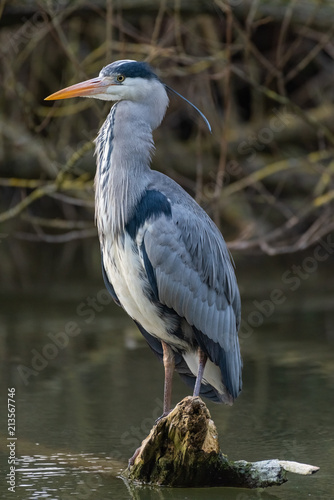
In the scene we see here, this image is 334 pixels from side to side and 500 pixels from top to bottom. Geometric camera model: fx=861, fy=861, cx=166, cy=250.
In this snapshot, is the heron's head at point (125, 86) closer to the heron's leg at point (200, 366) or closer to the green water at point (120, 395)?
the heron's leg at point (200, 366)

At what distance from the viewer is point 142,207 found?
4496 mm

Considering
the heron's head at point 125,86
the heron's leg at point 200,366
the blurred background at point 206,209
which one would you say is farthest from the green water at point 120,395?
the heron's head at point 125,86

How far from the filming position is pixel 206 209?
313 inches

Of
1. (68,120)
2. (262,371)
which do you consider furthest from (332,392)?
(68,120)

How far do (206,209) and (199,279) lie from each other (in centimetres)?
335

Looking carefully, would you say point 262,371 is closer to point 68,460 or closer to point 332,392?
point 332,392

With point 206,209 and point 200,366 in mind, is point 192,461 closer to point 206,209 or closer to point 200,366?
point 200,366

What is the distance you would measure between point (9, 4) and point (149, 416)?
453 cm

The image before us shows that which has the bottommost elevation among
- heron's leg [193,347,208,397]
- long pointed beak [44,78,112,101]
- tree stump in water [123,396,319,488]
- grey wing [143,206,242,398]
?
tree stump in water [123,396,319,488]

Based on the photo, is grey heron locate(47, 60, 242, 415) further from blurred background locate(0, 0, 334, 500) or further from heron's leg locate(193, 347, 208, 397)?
blurred background locate(0, 0, 334, 500)

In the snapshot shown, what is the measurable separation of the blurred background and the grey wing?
0.59 m

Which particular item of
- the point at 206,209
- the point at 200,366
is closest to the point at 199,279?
the point at 200,366

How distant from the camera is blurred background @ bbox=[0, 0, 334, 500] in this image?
5047 millimetres

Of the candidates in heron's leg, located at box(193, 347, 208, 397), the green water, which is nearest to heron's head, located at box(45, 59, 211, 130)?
heron's leg, located at box(193, 347, 208, 397)
